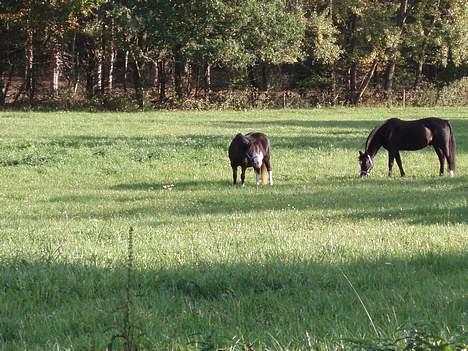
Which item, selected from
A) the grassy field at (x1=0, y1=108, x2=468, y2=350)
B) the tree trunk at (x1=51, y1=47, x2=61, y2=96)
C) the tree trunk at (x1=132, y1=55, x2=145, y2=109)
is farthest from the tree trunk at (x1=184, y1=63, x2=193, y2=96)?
the grassy field at (x1=0, y1=108, x2=468, y2=350)

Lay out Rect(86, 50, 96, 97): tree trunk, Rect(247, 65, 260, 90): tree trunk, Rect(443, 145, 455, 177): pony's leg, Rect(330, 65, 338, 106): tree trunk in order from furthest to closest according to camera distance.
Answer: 1. Rect(247, 65, 260, 90): tree trunk
2. Rect(330, 65, 338, 106): tree trunk
3. Rect(86, 50, 96, 97): tree trunk
4. Rect(443, 145, 455, 177): pony's leg

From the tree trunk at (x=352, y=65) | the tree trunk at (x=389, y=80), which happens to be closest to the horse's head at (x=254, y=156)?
the tree trunk at (x=352, y=65)

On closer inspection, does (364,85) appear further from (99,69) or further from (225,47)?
(99,69)

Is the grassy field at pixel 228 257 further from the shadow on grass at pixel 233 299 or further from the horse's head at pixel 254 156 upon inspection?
the horse's head at pixel 254 156

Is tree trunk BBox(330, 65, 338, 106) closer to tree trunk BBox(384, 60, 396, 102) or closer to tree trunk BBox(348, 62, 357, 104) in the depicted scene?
tree trunk BBox(348, 62, 357, 104)

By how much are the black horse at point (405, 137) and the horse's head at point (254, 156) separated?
410cm

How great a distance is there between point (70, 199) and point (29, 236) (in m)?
8.07

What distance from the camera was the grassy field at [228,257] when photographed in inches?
224

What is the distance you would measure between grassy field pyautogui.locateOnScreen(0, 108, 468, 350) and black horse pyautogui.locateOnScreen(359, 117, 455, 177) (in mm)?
919

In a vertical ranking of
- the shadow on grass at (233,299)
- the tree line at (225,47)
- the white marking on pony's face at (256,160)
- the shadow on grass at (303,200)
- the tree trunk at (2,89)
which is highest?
the tree line at (225,47)

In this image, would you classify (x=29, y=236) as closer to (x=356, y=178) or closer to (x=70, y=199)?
(x=70, y=199)

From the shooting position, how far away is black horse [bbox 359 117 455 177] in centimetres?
2434

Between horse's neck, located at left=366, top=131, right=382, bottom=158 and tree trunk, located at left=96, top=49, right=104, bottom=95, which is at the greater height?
tree trunk, located at left=96, top=49, right=104, bottom=95

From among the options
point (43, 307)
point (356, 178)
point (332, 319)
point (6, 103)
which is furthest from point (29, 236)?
point (6, 103)
